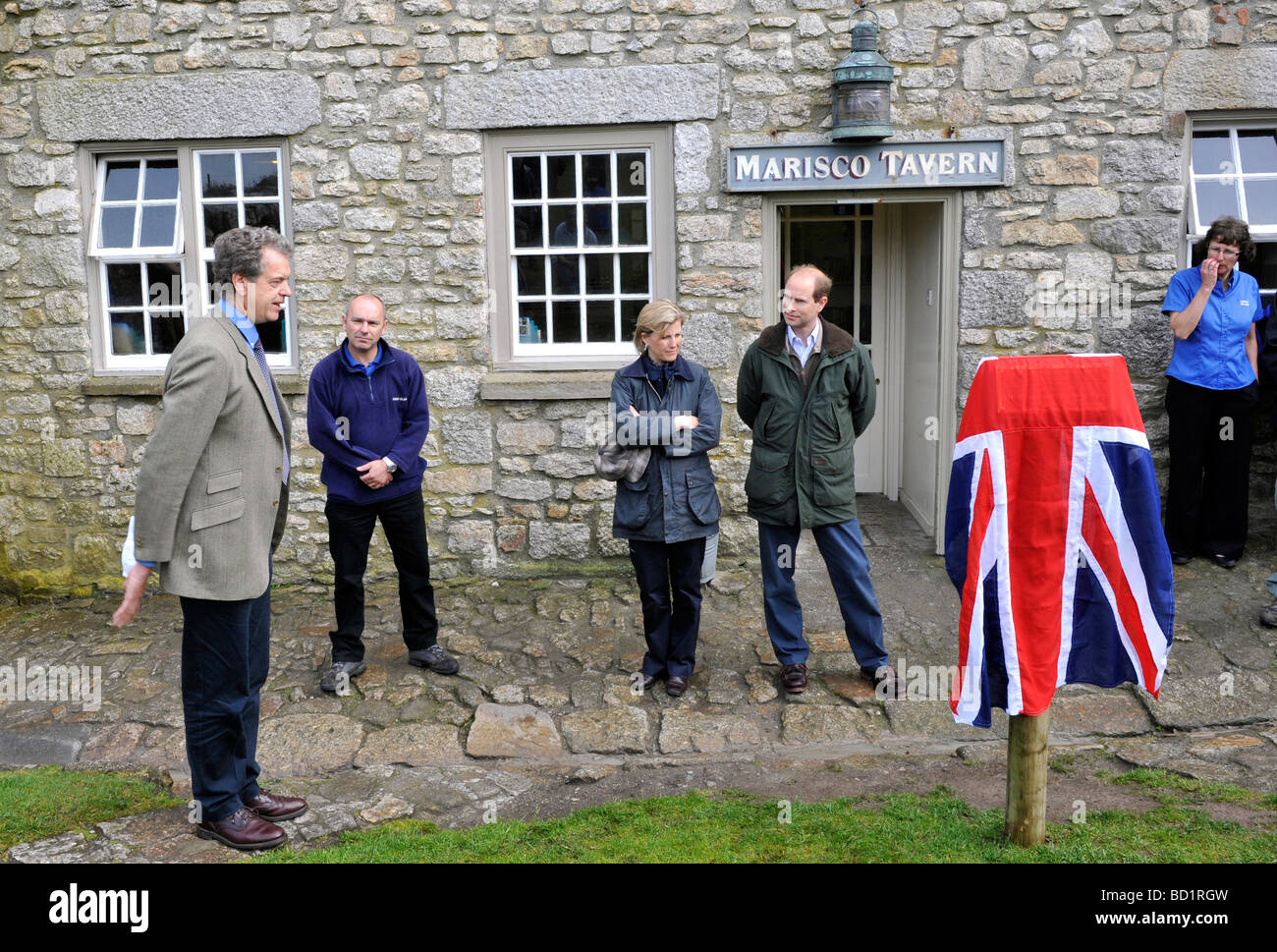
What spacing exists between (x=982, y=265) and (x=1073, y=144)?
0.91 meters

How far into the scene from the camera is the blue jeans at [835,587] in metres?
5.56

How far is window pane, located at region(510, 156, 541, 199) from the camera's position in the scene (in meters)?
7.52

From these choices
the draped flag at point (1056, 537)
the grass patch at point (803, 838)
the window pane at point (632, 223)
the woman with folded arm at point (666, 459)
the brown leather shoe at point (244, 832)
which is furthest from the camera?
the window pane at point (632, 223)

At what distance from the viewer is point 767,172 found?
23.7 feet

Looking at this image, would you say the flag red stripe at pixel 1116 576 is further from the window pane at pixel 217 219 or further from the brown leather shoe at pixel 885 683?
the window pane at pixel 217 219

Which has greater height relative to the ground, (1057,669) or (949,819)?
(1057,669)

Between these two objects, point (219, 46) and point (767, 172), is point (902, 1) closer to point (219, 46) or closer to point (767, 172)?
point (767, 172)

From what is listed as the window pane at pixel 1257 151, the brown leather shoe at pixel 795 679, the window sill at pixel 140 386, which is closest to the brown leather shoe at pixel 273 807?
the brown leather shoe at pixel 795 679

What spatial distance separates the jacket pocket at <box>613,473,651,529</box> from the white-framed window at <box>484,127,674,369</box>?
2.29 meters

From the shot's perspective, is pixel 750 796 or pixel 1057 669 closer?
pixel 1057 669

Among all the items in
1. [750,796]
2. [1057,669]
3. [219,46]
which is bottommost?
[750,796]

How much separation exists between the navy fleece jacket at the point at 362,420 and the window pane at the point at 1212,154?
519 centimetres

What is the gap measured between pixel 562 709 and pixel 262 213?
4123mm

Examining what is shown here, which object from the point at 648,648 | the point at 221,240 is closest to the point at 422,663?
the point at 648,648
